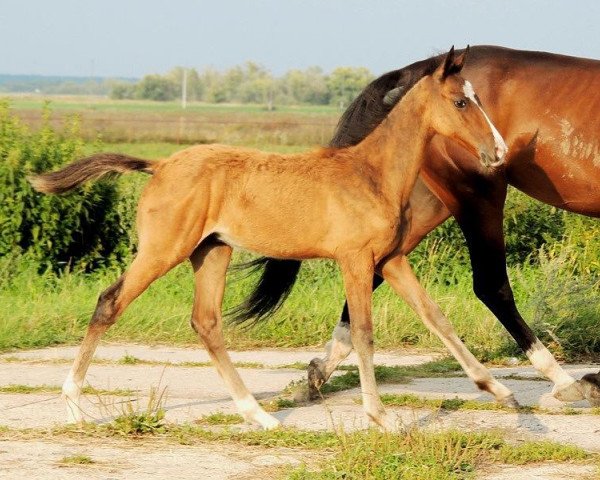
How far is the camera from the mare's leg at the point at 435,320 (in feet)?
20.5

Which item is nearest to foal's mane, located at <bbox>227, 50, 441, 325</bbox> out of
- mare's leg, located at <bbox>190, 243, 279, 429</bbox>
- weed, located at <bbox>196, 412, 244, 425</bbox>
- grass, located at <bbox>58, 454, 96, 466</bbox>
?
mare's leg, located at <bbox>190, 243, 279, 429</bbox>

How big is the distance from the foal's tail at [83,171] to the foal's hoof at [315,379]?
1.67 metres

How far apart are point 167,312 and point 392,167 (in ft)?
12.8

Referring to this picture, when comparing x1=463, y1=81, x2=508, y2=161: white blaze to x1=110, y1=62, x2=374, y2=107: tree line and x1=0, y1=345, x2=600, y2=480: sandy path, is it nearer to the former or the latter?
x1=0, y1=345, x2=600, y2=480: sandy path

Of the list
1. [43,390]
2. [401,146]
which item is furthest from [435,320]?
[43,390]

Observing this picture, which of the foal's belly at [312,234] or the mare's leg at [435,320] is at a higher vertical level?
the foal's belly at [312,234]

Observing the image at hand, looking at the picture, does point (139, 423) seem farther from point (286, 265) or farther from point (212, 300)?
point (286, 265)

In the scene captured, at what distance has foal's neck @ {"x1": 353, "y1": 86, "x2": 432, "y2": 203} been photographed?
6.00m

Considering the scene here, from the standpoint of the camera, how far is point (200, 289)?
246 inches

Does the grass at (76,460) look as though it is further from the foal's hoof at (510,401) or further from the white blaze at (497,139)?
the white blaze at (497,139)

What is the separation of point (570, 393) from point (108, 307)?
276 centimetres

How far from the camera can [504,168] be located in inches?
280

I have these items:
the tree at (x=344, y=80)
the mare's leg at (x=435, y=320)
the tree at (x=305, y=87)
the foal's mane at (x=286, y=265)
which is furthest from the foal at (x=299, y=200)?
the tree at (x=305, y=87)

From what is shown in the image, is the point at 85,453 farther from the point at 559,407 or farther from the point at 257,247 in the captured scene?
the point at 559,407
